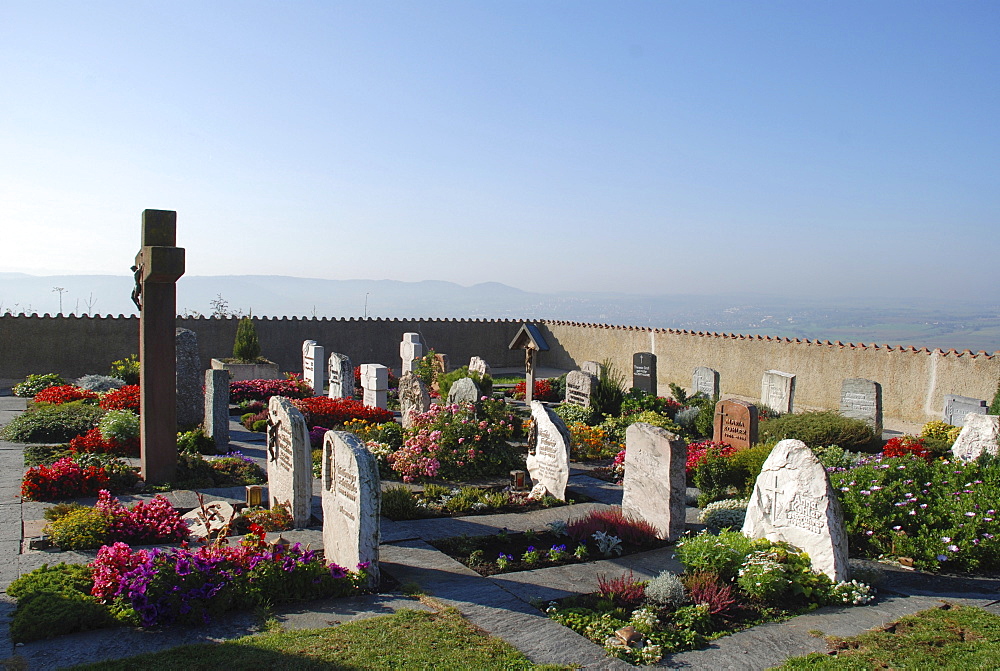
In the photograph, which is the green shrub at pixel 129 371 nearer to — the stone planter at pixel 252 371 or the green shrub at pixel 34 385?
the green shrub at pixel 34 385

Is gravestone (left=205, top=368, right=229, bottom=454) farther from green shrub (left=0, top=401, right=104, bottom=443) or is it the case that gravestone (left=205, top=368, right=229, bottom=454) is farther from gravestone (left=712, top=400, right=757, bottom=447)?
gravestone (left=712, top=400, right=757, bottom=447)

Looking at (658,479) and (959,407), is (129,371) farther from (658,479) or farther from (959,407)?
(959,407)

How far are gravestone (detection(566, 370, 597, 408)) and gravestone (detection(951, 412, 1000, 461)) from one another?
6957 mm

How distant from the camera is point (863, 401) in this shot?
571 inches

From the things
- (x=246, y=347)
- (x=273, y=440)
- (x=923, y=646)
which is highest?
(x=246, y=347)

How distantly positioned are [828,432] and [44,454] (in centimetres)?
1202

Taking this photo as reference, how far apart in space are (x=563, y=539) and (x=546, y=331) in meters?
21.0

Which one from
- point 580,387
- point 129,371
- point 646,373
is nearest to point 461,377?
point 580,387

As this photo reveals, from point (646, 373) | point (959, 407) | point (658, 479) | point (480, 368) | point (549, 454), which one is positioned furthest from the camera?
point (480, 368)

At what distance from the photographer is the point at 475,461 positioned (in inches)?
444

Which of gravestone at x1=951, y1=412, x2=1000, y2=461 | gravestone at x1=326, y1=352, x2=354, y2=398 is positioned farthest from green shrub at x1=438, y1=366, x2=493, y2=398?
gravestone at x1=951, y1=412, x2=1000, y2=461

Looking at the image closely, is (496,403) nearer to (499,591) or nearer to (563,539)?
(563,539)

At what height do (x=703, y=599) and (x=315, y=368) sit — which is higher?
(x=315, y=368)

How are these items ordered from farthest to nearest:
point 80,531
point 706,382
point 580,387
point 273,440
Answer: point 706,382 → point 580,387 → point 273,440 → point 80,531
